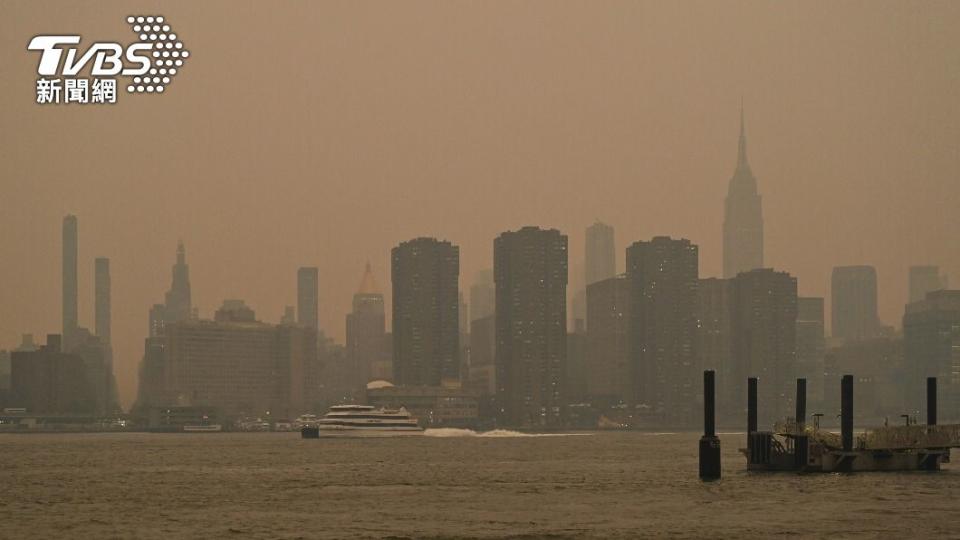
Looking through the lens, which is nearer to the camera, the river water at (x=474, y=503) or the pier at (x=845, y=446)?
the river water at (x=474, y=503)

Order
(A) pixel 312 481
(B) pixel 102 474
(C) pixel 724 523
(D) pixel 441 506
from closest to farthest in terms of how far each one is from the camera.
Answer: (C) pixel 724 523 < (D) pixel 441 506 < (A) pixel 312 481 < (B) pixel 102 474

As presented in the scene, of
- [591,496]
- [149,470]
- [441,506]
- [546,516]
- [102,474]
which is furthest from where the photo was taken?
[149,470]

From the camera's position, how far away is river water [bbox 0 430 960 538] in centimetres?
7756

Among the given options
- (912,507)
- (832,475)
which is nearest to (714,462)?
(832,475)

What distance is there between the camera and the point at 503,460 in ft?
558

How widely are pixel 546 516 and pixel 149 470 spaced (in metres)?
71.1

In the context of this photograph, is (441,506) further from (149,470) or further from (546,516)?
(149,470)

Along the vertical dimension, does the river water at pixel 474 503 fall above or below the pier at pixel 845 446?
below

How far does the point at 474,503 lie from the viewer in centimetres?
9569

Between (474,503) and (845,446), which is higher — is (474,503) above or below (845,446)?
below

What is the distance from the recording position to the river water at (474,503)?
77562 millimetres

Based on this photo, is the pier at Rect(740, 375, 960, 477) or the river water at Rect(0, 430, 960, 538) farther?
the pier at Rect(740, 375, 960, 477)

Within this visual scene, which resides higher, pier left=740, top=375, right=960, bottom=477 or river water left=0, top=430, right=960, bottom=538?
pier left=740, top=375, right=960, bottom=477

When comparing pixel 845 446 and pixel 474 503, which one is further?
pixel 845 446
